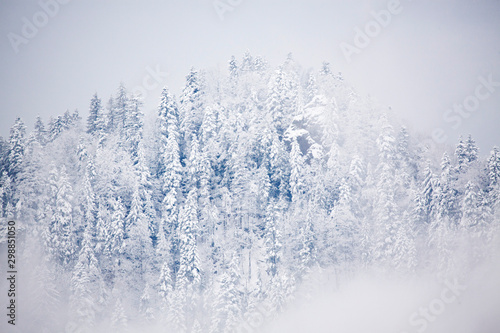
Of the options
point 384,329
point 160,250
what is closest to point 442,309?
point 384,329

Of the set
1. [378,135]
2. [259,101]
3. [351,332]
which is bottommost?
[351,332]

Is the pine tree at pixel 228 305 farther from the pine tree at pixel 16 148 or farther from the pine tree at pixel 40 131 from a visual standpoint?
the pine tree at pixel 40 131

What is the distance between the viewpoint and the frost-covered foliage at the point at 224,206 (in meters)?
60.4

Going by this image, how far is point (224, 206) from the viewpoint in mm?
70312

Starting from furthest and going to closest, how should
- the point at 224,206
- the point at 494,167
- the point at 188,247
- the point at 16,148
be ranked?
the point at 16,148 → the point at 224,206 → the point at 494,167 → the point at 188,247

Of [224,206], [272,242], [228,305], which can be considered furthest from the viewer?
[224,206]

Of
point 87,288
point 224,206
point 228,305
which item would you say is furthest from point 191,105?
point 228,305

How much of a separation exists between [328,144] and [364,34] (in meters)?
16.4

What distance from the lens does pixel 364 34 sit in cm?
7450

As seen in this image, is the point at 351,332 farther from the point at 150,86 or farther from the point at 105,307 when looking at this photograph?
the point at 150,86

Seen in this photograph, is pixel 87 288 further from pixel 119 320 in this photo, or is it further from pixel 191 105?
→ pixel 191 105

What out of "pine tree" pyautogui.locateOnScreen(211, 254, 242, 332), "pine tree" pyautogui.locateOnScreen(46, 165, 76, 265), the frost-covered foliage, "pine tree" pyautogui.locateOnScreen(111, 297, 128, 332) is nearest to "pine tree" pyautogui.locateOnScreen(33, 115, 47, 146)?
the frost-covered foliage

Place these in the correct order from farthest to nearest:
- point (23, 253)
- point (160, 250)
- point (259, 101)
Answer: point (259, 101) → point (160, 250) → point (23, 253)

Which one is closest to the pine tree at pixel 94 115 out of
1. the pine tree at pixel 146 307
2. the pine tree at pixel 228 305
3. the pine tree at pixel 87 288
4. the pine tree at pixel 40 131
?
the pine tree at pixel 40 131
